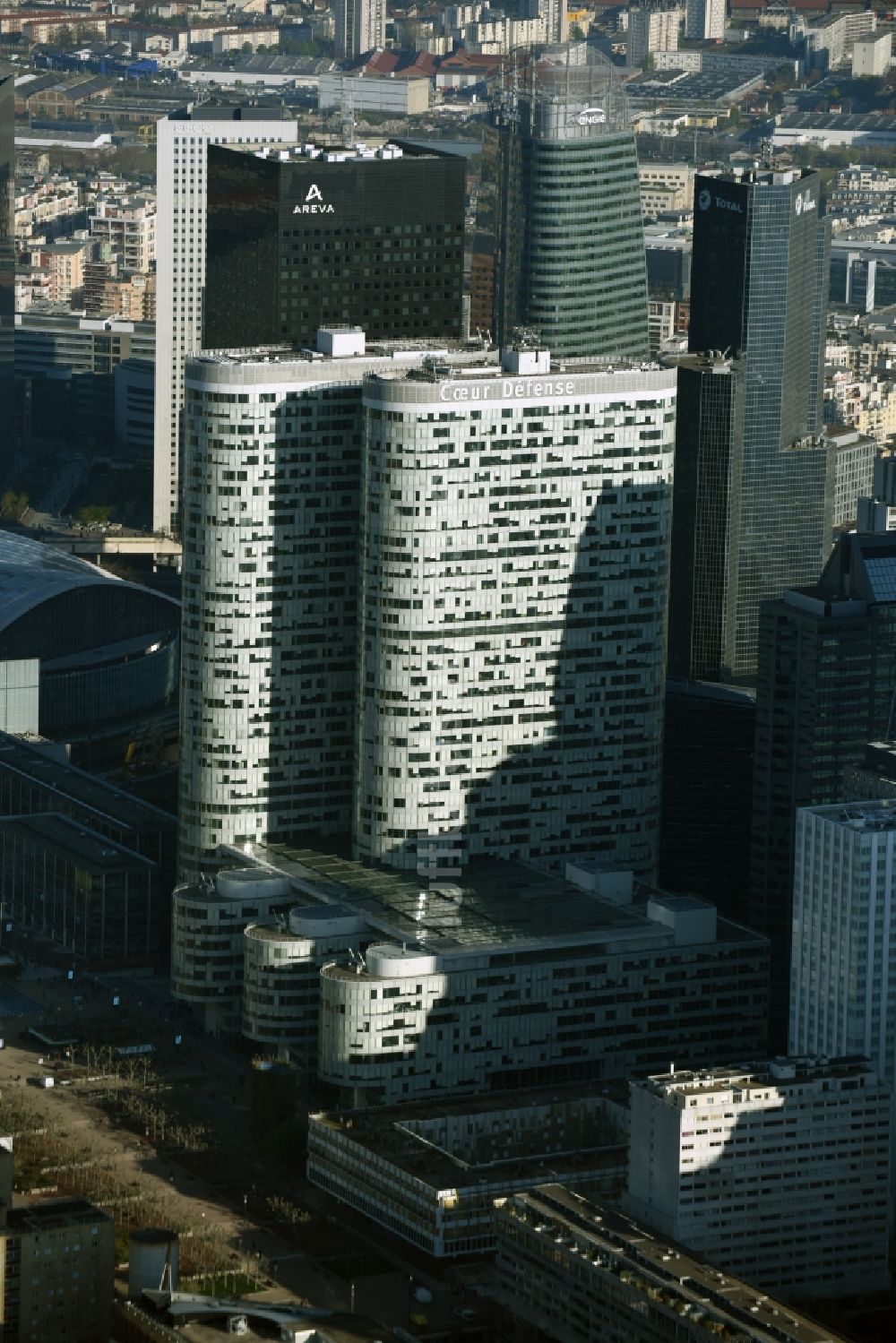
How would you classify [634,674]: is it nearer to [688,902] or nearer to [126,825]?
[688,902]

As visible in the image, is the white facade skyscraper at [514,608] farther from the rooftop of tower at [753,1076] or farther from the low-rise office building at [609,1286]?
the low-rise office building at [609,1286]

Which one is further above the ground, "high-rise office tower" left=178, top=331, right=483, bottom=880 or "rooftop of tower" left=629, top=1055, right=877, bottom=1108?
"high-rise office tower" left=178, top=331, right=483, bottom=880

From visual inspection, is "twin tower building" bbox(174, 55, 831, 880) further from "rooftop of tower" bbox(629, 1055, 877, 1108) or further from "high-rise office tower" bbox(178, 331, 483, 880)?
"rooftop of tower" bbox(629, 1055, 877, 1108)

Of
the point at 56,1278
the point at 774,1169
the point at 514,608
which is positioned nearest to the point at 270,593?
the point at 514,608

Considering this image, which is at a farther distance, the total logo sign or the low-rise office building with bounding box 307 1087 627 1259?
the total logo sign

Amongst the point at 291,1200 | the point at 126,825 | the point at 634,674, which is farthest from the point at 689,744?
the point at 291,1200

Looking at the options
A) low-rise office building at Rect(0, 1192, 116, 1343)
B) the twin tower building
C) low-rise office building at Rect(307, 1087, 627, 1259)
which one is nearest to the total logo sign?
the twin tower building
